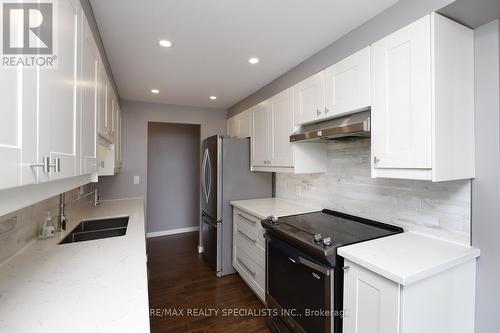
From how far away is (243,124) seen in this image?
332cm

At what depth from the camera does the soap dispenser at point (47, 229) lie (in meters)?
1.57

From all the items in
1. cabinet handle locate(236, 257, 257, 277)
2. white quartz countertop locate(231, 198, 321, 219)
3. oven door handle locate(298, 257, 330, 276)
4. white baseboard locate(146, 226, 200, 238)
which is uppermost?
white quartz countertop locate(231, 198, 321, 219)

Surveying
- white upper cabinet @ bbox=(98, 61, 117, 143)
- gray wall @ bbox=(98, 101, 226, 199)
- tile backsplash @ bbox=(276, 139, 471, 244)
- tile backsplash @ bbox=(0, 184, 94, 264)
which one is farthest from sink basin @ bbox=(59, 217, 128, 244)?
tile backsplash @ bbox=(276, 139, 471, 244)

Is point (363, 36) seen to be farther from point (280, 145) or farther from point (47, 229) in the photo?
point (47, 229)

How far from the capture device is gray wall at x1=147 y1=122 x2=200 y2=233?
4.53 metres

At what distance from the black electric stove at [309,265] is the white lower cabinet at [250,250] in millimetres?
266

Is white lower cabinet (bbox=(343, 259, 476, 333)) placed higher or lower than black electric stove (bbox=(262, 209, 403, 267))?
lower

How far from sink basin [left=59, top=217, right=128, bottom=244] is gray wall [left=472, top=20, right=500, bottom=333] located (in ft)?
8.19

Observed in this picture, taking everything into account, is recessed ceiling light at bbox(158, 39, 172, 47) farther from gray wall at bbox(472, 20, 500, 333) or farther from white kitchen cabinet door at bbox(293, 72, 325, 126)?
gray wall at bbox(472, 20, 500, 333)

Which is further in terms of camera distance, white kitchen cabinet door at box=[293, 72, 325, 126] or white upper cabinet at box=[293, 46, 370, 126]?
white kitchen cabinet door at box=[293, 72, 325, 126]

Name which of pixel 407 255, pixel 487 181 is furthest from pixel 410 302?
pixel 487 181

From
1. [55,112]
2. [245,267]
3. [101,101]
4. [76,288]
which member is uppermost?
[101,101]

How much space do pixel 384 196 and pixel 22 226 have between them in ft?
8.10

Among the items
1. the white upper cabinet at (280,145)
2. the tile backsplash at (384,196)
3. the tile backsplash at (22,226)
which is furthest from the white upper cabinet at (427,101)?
the tile backsplash at (22,226)
